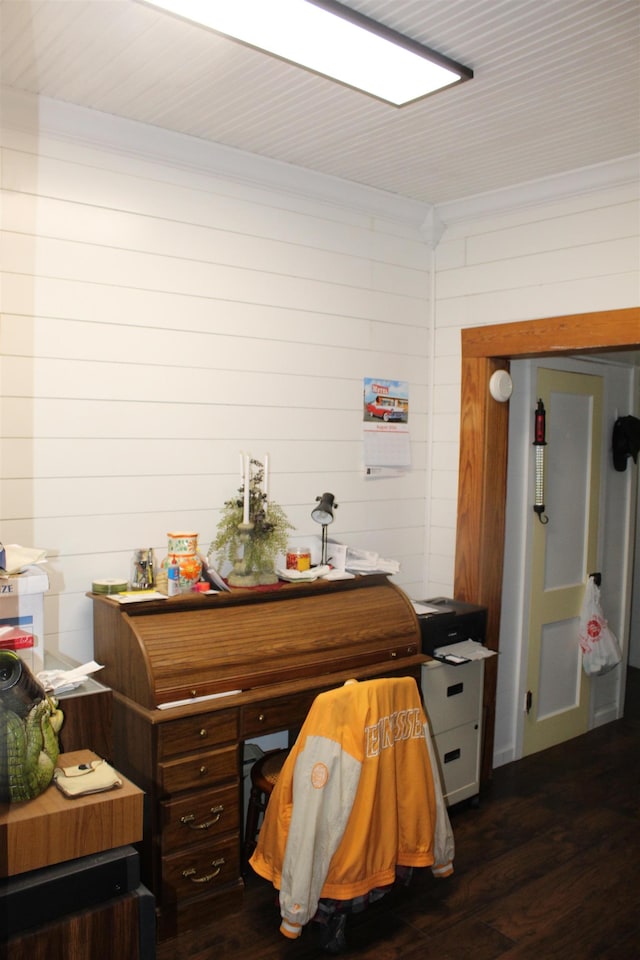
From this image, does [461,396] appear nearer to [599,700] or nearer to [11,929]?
[599,700]

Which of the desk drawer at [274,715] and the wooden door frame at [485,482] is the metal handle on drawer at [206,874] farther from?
the wooden door frame at [485,482]

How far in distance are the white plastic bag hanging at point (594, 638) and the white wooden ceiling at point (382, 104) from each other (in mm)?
2283

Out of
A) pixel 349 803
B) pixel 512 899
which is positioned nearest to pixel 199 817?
pixel 349 803

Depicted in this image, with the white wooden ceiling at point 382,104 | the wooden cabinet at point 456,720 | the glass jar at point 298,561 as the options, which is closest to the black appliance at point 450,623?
the wooden cabinet at point 456,720

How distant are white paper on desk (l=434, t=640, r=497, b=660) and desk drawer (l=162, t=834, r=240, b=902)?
1.17 m

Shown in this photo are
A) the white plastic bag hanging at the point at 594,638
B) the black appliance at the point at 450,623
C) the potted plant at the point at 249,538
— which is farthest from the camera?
the white plastic bag hanging at the point at 594,638

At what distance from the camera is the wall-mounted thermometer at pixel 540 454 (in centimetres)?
402

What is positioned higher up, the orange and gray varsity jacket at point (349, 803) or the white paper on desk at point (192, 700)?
the white paper on desk at point (192, 700)

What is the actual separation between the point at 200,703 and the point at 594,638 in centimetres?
263

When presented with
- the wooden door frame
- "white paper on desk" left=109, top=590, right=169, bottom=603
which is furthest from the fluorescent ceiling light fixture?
"white paper on desk" left=109, top=590, right=169, bottom=603

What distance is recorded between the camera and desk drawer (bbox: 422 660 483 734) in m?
3.33

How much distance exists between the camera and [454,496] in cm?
389

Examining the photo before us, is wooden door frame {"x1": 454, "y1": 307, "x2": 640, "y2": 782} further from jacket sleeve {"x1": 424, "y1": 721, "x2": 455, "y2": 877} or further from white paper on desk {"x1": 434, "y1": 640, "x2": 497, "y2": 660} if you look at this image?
jacket sleeve {"x1": 424, "y1": 721, "x2": 455, "y2": 877}

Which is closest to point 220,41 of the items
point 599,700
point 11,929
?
point 11,929
